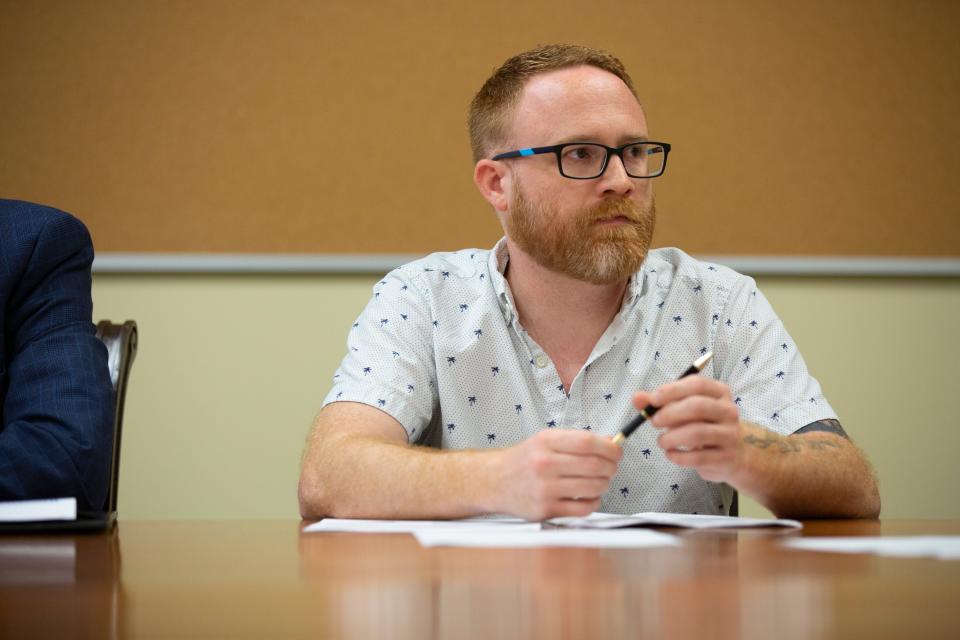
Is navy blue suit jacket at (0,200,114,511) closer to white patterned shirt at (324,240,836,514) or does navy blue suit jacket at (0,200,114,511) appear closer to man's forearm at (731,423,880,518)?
white patterned shirt at (324,240,836,514)

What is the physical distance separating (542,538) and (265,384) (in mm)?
1672

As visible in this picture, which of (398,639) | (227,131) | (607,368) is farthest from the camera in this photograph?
(227,131)

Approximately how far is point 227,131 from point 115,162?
289 mm

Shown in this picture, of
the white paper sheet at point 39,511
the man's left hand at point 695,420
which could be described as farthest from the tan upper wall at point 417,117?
the white paper sheet at point 39,511

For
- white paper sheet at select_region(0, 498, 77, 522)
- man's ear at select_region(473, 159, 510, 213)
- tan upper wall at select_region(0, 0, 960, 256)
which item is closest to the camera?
white paper sheet at select_region(0, 498, 77, 522)

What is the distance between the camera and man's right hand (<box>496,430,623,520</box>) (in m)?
1.21

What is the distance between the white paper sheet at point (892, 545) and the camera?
924mm

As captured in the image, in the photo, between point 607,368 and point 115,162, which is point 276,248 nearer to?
point 115,162

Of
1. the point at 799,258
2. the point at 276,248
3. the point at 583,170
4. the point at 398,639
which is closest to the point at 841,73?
the point at 799,258

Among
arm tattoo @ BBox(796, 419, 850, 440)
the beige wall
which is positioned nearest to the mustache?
arm tattoo @ BBox(796, 419, 850, 440)

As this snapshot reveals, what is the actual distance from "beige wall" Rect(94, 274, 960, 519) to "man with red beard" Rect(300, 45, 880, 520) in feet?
2.57

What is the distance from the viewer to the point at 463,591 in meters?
0.71

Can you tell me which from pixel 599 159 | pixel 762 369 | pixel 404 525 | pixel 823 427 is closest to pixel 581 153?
pixel 599 159

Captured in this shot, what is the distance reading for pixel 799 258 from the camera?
263 centimetres
